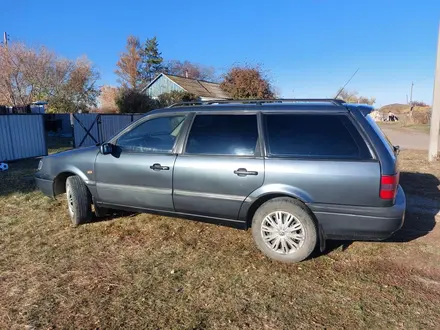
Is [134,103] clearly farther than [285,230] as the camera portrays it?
Yes

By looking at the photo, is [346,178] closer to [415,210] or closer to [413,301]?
[413,301]

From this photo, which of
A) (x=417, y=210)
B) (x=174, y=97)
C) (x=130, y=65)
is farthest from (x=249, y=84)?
(x=130, y=65)

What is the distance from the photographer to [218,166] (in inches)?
145

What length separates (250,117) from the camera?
12.2 feet

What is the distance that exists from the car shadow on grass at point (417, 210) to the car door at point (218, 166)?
121cm

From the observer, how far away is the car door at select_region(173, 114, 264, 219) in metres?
3.59

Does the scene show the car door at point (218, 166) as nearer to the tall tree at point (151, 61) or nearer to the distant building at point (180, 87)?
the distant building at point (180, 87)

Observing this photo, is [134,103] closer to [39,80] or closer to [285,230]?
[39,80]

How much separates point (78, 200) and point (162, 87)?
2605cm

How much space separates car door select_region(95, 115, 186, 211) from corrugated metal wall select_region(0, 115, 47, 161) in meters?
7.50

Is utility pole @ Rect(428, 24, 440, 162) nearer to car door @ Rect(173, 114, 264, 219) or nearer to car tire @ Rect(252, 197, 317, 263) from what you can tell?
car tire @ Rect(252, 197, 317, 263)

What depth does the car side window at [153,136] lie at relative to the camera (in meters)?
4.13

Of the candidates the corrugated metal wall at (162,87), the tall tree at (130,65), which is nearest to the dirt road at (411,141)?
the corrugated metal wall at (162,87)

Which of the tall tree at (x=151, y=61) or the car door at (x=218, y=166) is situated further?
the tall tree at (x=151, y=61)
